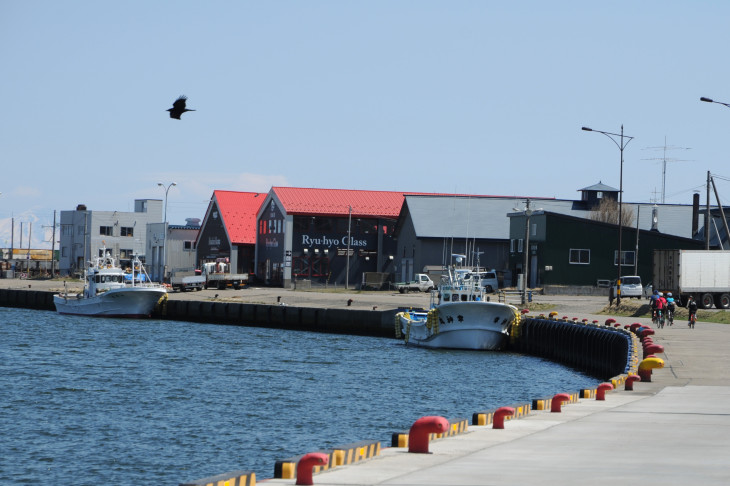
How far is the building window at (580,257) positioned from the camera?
89.2m

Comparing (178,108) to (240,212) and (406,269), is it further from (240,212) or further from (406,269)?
(240,212)

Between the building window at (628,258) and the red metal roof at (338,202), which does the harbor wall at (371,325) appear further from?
the building window at (628,258)

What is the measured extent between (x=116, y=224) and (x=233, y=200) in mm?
33104

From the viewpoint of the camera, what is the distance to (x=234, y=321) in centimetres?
8131

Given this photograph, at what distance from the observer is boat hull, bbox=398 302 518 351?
5631 cm

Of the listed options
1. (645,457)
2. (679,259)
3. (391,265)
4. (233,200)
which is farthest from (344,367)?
(233,200)

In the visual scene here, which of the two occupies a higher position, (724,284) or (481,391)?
(724,284)

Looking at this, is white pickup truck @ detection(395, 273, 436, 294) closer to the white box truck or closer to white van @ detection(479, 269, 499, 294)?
white van @ detection(479, 269, 499, 294)

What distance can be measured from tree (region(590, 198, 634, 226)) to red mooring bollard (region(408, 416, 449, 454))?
92.4 m

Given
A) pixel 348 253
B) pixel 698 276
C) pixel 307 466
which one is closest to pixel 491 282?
pixel 348 253

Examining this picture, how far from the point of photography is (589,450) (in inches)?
645

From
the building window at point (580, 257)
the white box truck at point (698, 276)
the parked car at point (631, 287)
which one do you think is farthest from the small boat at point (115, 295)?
the white box truck at point (698, 276)

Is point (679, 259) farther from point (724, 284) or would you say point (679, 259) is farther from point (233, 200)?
point (233, 200)

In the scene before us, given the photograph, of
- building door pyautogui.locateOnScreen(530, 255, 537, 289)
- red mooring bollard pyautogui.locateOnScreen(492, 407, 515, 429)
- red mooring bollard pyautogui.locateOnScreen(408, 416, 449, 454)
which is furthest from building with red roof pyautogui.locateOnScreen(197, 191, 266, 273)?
red mooring bollard pyautogui.locateOnScreen(408, 416, 449, 454)
